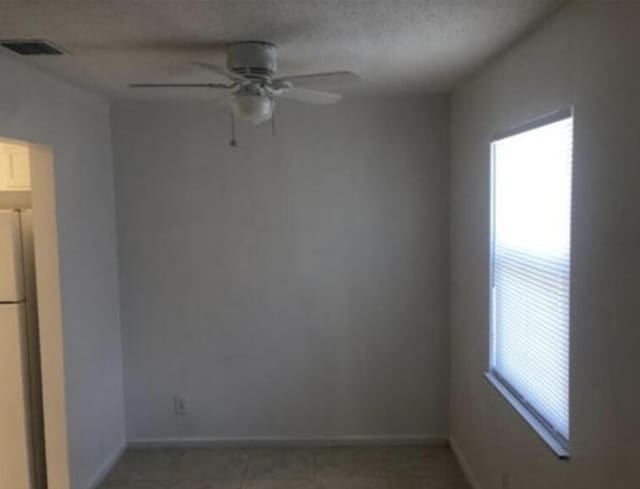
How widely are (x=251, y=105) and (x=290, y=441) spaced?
2.69m

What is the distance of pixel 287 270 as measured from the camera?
4.12m

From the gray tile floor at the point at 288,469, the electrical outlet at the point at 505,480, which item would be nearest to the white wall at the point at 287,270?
the gray tile floor at the point at 288,469

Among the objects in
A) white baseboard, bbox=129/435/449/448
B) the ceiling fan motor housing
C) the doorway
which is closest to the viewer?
the ceiling fan motor housing

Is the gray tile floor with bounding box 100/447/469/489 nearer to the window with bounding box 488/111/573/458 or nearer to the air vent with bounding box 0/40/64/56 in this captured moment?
the window with bounding box 488/111/573/458

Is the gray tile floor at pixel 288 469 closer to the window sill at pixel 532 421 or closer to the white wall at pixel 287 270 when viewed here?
the white wall at pixel 287 270

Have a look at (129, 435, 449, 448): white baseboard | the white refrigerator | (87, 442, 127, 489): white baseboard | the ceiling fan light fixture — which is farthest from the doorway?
the ceiling fan light fixture

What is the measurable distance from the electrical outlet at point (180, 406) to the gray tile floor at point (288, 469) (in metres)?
0.26

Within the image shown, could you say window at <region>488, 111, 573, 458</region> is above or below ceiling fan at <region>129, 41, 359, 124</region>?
below

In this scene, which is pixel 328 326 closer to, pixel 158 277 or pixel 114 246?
pixel 158 277

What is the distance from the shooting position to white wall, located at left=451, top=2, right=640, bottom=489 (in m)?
1.67

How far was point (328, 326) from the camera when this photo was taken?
4152 millimetres

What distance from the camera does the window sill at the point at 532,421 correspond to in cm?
219

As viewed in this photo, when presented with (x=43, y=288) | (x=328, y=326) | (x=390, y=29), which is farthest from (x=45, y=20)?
(x=328, y=326)

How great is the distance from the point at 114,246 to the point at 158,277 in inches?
14.8
